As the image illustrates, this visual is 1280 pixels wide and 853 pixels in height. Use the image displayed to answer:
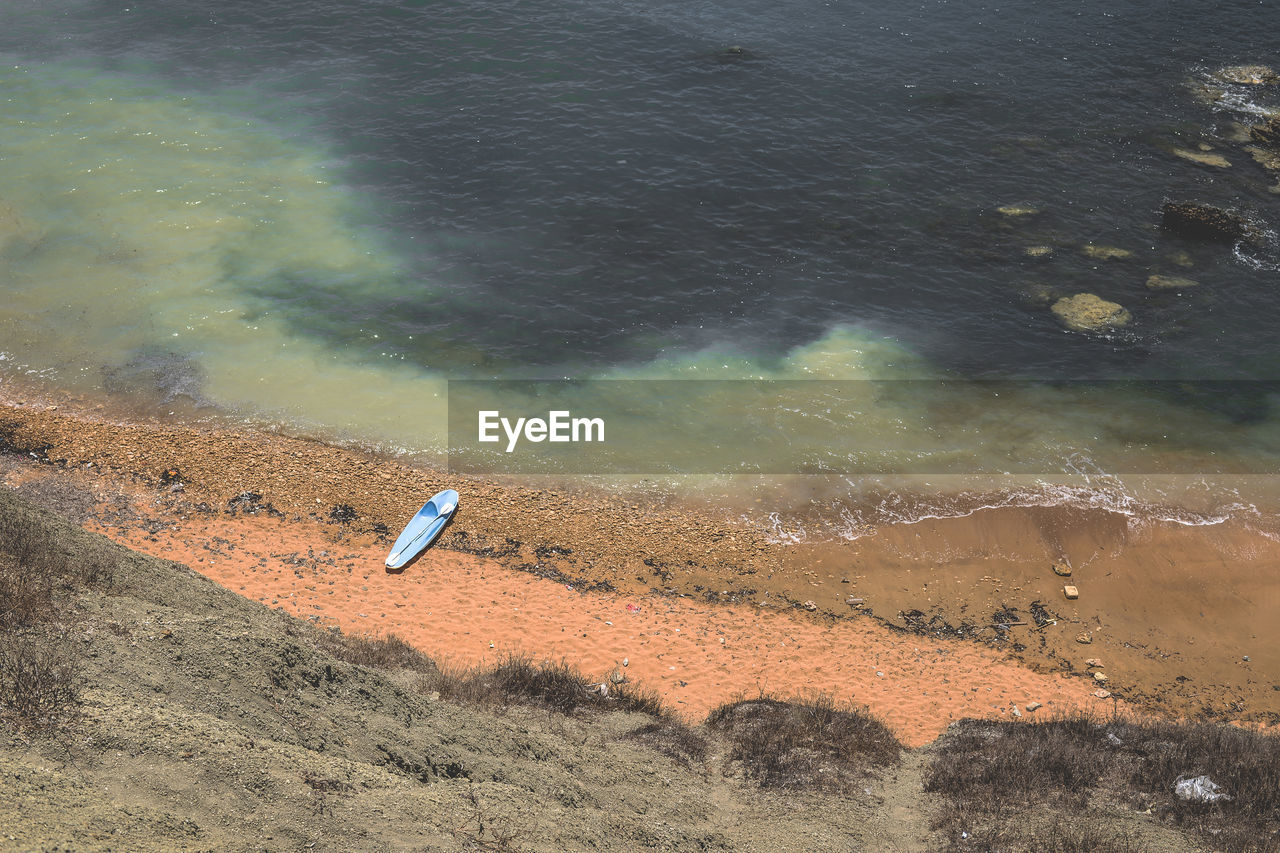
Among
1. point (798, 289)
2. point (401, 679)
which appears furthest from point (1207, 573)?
point (401, 679)

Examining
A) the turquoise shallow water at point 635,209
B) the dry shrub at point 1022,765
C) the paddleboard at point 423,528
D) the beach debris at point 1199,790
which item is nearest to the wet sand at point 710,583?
the paddleboard at point 423,528

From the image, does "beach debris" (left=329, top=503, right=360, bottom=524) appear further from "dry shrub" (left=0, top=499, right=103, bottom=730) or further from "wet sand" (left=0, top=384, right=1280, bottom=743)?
"dry shrub" (left=0, top=499, right=103, bottom=730)

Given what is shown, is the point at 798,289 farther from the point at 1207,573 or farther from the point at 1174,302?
the point at 1207,573

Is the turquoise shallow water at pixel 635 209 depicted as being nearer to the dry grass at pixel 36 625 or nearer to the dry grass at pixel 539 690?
the dry grass at pixel 539 690

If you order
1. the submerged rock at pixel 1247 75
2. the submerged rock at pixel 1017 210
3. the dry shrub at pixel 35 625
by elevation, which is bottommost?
the dry shrub at pixel 35 625

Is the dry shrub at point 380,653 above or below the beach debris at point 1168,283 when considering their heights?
below

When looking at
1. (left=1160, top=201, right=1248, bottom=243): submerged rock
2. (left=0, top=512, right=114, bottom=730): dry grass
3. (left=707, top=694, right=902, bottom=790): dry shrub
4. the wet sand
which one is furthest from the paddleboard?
(left=1160, top=201, right=1248, bottom=243): submerged rock
